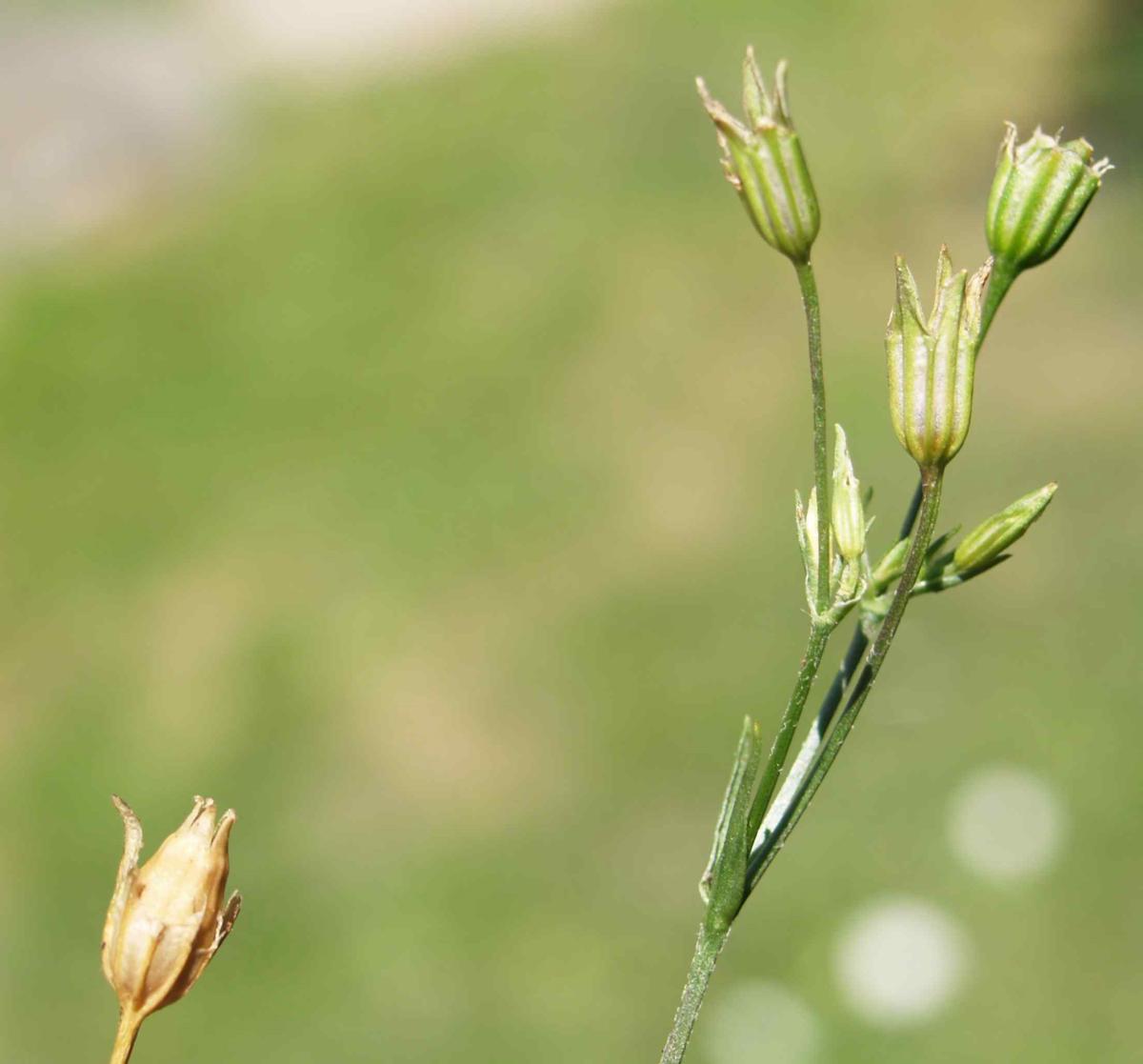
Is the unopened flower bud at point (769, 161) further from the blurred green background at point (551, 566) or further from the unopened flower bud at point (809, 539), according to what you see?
the blurred green background at point (551, 566)

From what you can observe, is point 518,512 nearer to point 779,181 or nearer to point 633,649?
point 633,649

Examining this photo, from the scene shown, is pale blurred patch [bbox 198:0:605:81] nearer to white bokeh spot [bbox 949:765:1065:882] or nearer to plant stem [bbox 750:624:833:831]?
white bokeh spot [bbox 949:765:1065:882]

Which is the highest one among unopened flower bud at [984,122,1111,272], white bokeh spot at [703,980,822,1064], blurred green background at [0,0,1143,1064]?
unopened flower bud at [984,122,1111,272]

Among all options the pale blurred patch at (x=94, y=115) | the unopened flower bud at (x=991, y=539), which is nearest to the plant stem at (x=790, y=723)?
the unopened flower bud at (x=991, y=539)

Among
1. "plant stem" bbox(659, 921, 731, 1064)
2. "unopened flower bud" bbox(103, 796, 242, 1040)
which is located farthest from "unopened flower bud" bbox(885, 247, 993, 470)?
"unopened flower bud" bbox(103, 796, 242, 1040)

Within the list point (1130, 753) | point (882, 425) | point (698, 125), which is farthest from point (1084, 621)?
point (698, 125)

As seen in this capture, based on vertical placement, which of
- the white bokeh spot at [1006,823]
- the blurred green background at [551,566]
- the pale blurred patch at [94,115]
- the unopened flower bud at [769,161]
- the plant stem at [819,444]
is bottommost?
the white bokeh spot at [1006,823]

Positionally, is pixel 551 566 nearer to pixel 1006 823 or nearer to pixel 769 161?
pixel 1006 823
